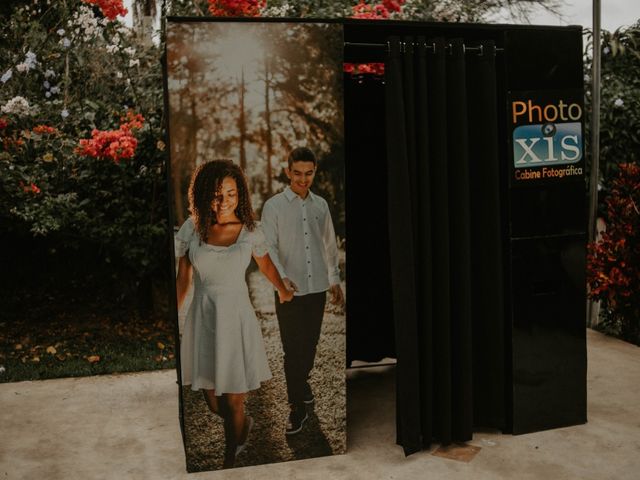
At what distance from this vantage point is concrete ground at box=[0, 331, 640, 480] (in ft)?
12.2

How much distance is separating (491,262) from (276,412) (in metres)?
1.42

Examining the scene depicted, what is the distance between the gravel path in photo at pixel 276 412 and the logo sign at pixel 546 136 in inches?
51.9

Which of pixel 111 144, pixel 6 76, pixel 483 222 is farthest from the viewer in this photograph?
pixel 6 76

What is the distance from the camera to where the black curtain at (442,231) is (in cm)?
380

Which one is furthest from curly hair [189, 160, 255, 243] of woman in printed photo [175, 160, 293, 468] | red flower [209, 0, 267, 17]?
red flower [209, 0, 267, 17]

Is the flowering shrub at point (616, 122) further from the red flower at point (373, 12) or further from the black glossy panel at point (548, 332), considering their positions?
the black glossy panel at point (548, 332)

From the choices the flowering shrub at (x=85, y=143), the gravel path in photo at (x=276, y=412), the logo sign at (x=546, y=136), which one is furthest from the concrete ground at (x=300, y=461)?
the flowering shrub at (x=85, y=143)

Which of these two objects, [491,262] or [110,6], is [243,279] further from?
[110,6]

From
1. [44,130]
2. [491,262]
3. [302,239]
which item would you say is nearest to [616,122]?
[491,262]

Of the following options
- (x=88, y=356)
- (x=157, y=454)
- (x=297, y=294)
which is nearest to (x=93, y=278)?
(x=88, y=356)

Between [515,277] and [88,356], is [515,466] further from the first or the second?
[88,356]

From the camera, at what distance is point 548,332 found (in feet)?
13.6

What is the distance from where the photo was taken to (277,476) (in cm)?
367

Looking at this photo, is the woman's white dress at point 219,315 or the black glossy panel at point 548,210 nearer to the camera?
the woman's white dress at point 219,315
